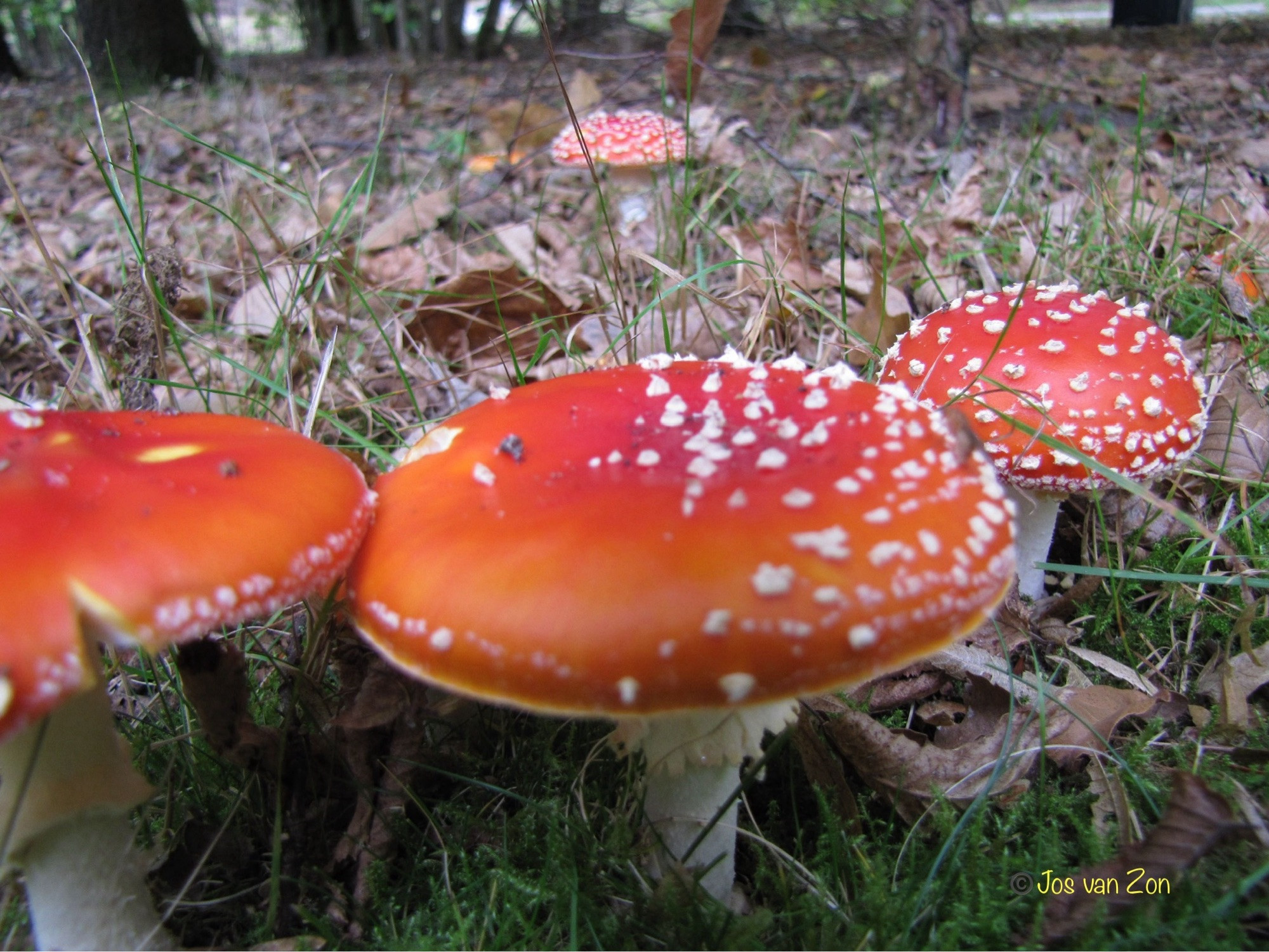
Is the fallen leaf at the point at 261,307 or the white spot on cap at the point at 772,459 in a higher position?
the white spot on cap at the point at 772,459

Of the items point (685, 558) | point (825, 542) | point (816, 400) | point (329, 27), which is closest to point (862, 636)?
point (825, 542)

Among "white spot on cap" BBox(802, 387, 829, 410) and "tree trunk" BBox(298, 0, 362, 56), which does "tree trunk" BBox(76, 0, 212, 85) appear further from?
"white spot on cap" BBox(802, 387, 829, 410)

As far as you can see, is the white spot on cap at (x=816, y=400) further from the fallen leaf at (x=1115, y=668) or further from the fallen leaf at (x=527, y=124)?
the fallen leaf at (x=527, y=124)

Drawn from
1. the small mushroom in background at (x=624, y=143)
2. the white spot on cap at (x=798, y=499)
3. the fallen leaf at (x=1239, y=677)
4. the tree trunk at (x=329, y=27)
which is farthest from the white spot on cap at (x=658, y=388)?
the tree trunk at (x=329, y=27)

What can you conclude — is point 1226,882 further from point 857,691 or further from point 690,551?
point 690,551

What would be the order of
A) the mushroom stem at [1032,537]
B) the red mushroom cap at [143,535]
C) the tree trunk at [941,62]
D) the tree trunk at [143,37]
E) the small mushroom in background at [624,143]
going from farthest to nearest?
the tree trunk at [143,37], the tree trunk at [941,62], the small mushroom in background at [624,143], the mushroom stem at [1032,537], the red mushroom cap at [143,535]

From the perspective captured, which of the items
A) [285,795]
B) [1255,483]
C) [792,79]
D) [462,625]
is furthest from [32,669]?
[792,79]
